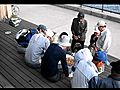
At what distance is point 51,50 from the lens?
3414mm

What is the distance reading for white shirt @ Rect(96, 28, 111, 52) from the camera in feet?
14.2

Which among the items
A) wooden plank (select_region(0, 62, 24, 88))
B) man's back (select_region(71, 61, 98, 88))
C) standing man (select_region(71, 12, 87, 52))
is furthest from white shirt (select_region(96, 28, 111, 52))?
wooden plank (select_region(0, 62, 24, 88))

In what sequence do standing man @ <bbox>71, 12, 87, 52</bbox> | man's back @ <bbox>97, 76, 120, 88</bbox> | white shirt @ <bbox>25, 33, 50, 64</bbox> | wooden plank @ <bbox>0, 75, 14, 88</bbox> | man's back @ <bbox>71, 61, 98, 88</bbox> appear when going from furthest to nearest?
1. standing man @ <bbox>71, 12, 87, 52</bbox>
2. white shirt @ <bbox>25, 33, 50, 64</bbox>
3. wooden plank @ <bbox>0, 75, 14, 88</bbox>
4. man's back @ <bbox>71, 61, 98, 88</bbox>
5. man's back @ <bbox>97, 76, 120, 88</bbox>

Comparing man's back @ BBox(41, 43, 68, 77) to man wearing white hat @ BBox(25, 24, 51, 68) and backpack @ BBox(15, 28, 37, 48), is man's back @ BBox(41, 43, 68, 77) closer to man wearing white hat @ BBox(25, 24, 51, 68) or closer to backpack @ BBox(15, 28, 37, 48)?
man wearing white hat @ BBox(25, 24, 51, 68)

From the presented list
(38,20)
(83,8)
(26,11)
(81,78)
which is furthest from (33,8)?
(81,78)

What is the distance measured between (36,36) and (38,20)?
4.90 meters

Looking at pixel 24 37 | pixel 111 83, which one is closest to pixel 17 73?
pixel 24 37

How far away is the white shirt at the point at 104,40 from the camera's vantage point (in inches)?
170

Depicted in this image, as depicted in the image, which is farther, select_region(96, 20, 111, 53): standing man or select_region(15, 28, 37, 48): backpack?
select_region(15, 28, 37, 48): backpack

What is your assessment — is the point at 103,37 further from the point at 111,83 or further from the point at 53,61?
the point at 111,83

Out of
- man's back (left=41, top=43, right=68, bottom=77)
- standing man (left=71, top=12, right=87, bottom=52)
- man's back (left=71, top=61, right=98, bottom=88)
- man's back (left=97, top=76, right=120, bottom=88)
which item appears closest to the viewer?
man's back (left=97, top=76, right=120, bottom=88)

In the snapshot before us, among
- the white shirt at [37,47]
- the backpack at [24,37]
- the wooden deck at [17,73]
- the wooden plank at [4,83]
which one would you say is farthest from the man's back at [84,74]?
the backpack at [24,37]

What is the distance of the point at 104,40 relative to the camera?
14.3ft

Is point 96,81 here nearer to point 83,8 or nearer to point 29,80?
point 29,80
